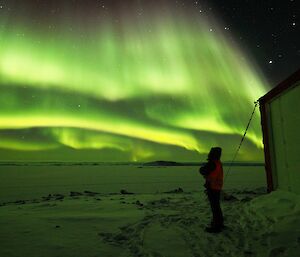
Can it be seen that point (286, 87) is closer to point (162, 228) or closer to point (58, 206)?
point (162, 228)

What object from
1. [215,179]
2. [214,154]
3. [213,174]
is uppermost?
[214,154]

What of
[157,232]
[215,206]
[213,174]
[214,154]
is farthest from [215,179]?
[157,232]

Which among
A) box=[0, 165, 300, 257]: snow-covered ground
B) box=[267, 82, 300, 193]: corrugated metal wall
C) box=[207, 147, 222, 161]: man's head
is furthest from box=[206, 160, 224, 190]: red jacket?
box=[267, 82, 300, 193]: corrugated metal wall

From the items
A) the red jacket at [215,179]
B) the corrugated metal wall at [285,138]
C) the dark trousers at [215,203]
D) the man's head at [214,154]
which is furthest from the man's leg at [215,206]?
Result: the corrugated metal wall at [285,138]

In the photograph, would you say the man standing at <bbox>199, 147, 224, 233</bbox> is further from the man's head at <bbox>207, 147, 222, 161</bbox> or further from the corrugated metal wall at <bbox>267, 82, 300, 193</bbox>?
the corrugated metal wall at <bbox>267, 82, 300, 193</bbox>

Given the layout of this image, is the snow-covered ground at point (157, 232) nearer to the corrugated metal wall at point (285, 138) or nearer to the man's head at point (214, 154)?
the corrugated metal wall at point (285, 138)

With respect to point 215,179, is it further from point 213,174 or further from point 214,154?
point 214,154

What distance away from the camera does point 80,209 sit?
10.0 m

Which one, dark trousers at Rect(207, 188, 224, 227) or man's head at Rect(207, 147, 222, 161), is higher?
man's head at Rect(207, 147, 222, 161)

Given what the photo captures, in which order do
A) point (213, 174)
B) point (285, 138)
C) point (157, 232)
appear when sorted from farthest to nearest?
point (285, 138) → point (157, 232) → point (213, 174)

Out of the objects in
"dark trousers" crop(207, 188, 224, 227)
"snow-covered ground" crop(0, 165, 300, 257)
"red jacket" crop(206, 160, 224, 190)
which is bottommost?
"snow-covered ground" crop(0, 165, 300, 257)

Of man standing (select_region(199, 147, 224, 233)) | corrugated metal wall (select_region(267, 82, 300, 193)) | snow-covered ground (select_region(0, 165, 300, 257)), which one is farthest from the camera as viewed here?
corrugated metal wall (select_region(267, 82, 300, 193))

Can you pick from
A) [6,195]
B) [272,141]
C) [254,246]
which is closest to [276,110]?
[272,141]

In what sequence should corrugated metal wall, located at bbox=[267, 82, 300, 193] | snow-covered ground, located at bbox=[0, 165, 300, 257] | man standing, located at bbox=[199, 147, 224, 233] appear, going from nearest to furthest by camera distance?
snow-covered ground, located at bbox=[0, 165, 300, 257]
man standing, located at bbox=[199, 147, 224, 233]
corrugated metal wall, located at bbox=[267, 82, 300, 193]
